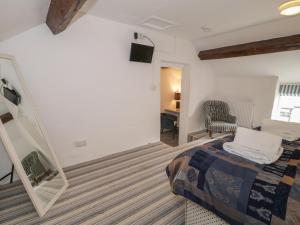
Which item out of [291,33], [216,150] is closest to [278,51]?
[291,33]

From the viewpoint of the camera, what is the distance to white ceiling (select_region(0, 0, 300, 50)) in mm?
1656

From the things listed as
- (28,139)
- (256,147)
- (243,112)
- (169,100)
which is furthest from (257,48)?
(28,139)

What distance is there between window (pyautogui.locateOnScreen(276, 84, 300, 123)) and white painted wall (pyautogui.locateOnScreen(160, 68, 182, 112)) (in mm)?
2827

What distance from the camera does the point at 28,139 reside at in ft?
6.40

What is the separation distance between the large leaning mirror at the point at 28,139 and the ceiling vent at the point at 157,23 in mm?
1928

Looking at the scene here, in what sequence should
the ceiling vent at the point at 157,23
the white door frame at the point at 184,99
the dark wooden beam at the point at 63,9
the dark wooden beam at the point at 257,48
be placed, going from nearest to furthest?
the dark wooden beam at the point at 63,9 < the ceiling vent at the point at 157,23 < the dark wooden beam at the point at 257,48 < the white door frame at the point at 184,99

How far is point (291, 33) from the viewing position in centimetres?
259

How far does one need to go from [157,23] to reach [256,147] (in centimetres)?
232

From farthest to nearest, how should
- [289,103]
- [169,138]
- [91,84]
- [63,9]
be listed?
[169,138], [289,103], [91,84], [63,9]

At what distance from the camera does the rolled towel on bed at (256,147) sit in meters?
1.45

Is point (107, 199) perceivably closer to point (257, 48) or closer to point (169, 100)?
point (257, 48)

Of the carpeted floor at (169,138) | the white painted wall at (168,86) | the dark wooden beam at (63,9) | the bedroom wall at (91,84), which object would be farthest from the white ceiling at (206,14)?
the carpeted floor at (169,138)

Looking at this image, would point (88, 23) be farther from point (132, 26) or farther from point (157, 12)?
point (157, 12)

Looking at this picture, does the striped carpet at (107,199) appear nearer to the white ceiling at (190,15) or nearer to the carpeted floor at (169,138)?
the white ceiling at (190,15)
